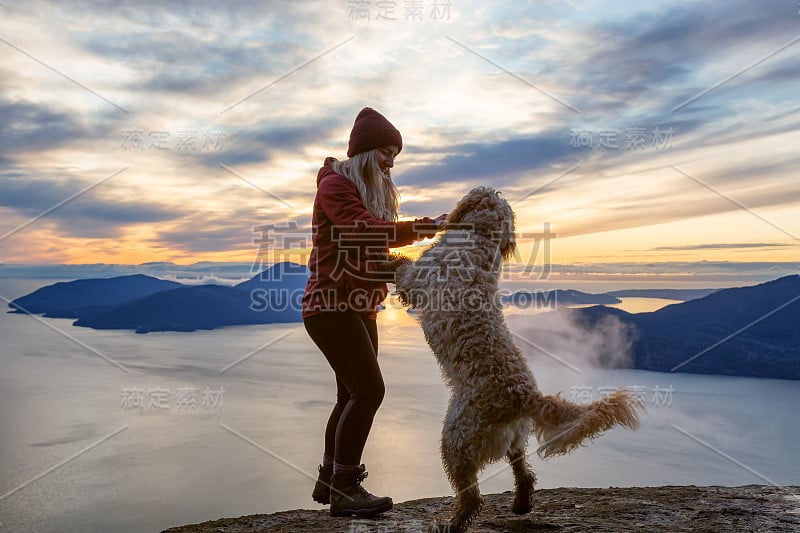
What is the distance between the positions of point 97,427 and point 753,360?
17310 mm

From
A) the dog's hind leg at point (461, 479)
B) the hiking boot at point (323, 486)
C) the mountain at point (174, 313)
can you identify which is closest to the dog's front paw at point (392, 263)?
the dog's hind leg at point (461, 479)

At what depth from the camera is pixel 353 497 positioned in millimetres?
3662

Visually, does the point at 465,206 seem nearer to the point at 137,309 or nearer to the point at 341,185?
the point at 341,185

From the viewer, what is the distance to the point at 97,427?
13.1 m

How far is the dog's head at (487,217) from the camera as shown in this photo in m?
3.42

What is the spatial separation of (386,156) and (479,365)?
1.59 meters

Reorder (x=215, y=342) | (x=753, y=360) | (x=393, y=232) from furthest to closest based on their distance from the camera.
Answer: (x=215, y=342) < (x=753, y=360) < (x=393, y=232)

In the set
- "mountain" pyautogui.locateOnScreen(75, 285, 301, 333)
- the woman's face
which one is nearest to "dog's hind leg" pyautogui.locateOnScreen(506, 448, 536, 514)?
the woman's face

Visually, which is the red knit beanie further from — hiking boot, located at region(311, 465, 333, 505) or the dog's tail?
hiking boot, located at region(311, 465, 333, 505)

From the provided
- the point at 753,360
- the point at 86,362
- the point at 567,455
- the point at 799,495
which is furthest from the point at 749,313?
the point at 86,362

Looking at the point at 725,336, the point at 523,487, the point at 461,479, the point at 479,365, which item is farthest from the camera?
the point at 725,336

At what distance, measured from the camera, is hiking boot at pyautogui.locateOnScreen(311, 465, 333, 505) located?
3.89 m

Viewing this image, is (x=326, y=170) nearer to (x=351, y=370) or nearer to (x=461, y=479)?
(x=351, y=370)

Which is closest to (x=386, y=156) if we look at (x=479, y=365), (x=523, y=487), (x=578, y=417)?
(x=479, y=365)
